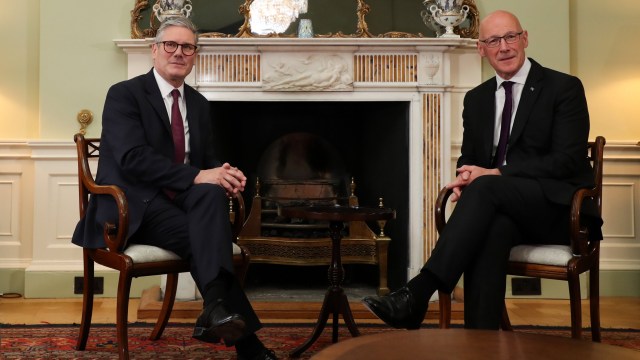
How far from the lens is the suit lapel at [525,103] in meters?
2.76

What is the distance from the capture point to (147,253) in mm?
2543

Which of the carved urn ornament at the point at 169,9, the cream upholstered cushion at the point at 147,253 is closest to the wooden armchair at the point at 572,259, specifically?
the cream upholstered cushion at the point at 147,253

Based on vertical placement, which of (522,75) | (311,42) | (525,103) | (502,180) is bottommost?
(502,180)

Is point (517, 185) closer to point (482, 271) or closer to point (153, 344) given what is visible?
point (482, 271)

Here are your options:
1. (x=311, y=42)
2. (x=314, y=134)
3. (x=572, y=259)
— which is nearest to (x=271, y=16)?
(x=311, y=42)

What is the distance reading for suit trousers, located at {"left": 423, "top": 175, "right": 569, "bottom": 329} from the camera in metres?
2.36

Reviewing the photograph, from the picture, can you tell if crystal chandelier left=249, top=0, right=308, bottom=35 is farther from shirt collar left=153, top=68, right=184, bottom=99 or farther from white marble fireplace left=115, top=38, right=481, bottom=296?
shirt collar left=153, top=68, right=184, bottom=99

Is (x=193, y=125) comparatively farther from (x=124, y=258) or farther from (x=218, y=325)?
(x=218, y=325)

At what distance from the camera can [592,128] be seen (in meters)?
4.30

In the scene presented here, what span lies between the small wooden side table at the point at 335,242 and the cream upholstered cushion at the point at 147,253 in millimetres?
534

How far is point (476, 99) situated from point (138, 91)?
138 centimetres

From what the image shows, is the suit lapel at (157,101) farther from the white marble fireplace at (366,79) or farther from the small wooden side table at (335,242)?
the white marble fireplace at (366,79)

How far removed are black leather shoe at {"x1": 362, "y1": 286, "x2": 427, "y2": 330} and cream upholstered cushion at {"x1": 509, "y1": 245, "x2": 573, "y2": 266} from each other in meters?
0.51

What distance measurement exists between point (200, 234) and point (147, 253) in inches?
9.6
